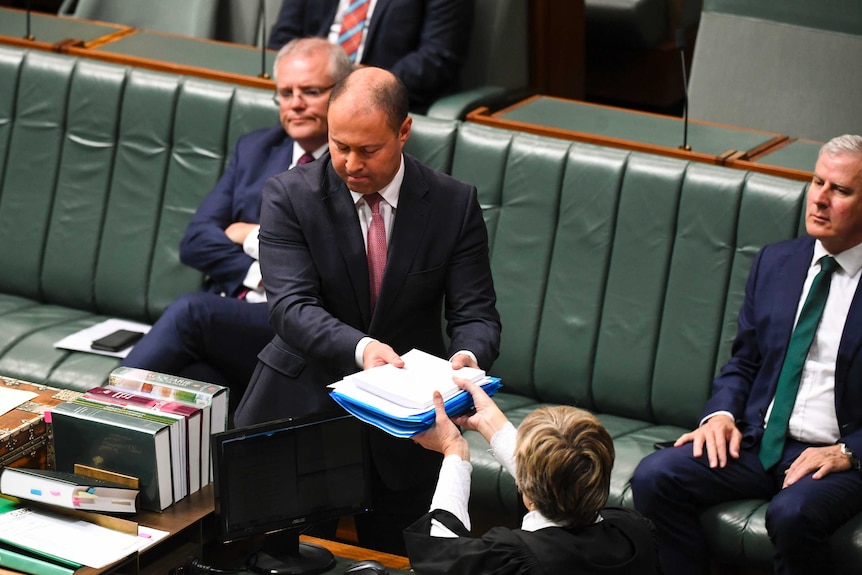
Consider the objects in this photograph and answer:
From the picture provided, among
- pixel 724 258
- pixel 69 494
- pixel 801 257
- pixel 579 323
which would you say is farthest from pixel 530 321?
pixel 69 494

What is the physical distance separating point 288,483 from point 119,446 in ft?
1.11

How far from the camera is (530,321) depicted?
401 centimetres

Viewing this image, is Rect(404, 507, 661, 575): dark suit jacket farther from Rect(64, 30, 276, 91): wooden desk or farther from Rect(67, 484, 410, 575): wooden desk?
Rect(64, 30, 276, 91): wooden desk

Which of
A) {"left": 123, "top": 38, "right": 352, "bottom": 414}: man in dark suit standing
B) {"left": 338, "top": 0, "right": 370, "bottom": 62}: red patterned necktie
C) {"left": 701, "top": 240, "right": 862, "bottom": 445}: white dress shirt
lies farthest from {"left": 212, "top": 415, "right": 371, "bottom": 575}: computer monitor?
{"left": 338, "top": 0, "right": 370, "bottom": 62}: red patterned necktie

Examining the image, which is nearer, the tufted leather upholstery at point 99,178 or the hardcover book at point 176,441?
the hardcover book at point 176,441

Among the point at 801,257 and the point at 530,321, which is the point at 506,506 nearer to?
the point at 530,321

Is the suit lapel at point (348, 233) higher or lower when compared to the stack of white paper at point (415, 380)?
higher

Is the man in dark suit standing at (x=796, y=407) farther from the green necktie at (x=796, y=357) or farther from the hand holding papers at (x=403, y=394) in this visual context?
the hand holding papers at (x=403, y=394)

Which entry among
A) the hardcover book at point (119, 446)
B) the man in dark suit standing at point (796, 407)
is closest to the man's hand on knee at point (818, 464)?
the man in dark suit standing at point (796, 407)

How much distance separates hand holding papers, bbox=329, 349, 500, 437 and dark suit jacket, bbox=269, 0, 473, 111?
1.94m

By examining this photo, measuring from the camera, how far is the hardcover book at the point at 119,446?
265cm

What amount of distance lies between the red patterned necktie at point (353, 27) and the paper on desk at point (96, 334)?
114cm

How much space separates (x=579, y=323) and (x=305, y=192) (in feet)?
4.44

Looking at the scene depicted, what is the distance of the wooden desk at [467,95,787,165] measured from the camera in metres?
4.03
